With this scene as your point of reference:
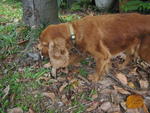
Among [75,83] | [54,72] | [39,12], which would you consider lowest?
[75,83]

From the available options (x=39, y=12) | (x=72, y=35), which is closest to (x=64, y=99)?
(x=72, y=35)

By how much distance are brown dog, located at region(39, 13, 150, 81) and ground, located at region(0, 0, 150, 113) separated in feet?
0.93

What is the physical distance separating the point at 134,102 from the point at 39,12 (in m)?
2.59

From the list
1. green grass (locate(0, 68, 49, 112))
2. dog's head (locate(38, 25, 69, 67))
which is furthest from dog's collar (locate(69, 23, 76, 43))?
green grass (locate(0, 68, 49, 112))

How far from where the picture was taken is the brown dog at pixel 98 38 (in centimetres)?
398

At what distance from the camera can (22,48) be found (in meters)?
4.96

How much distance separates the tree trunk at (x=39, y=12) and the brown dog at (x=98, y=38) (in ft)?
3.98

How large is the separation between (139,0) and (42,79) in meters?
3.42

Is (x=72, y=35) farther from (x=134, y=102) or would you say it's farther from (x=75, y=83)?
(x=134, y=102)

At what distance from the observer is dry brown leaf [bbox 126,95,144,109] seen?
3.87 meters

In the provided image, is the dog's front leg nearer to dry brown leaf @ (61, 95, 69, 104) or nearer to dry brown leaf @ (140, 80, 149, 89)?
dry brown leaf @ (61, 95, 69, 104)

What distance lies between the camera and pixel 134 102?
12.9 feet

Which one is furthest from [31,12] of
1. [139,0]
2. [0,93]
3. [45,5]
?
[139,0]

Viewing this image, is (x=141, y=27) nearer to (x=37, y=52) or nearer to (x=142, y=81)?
(x=142, y=81)
